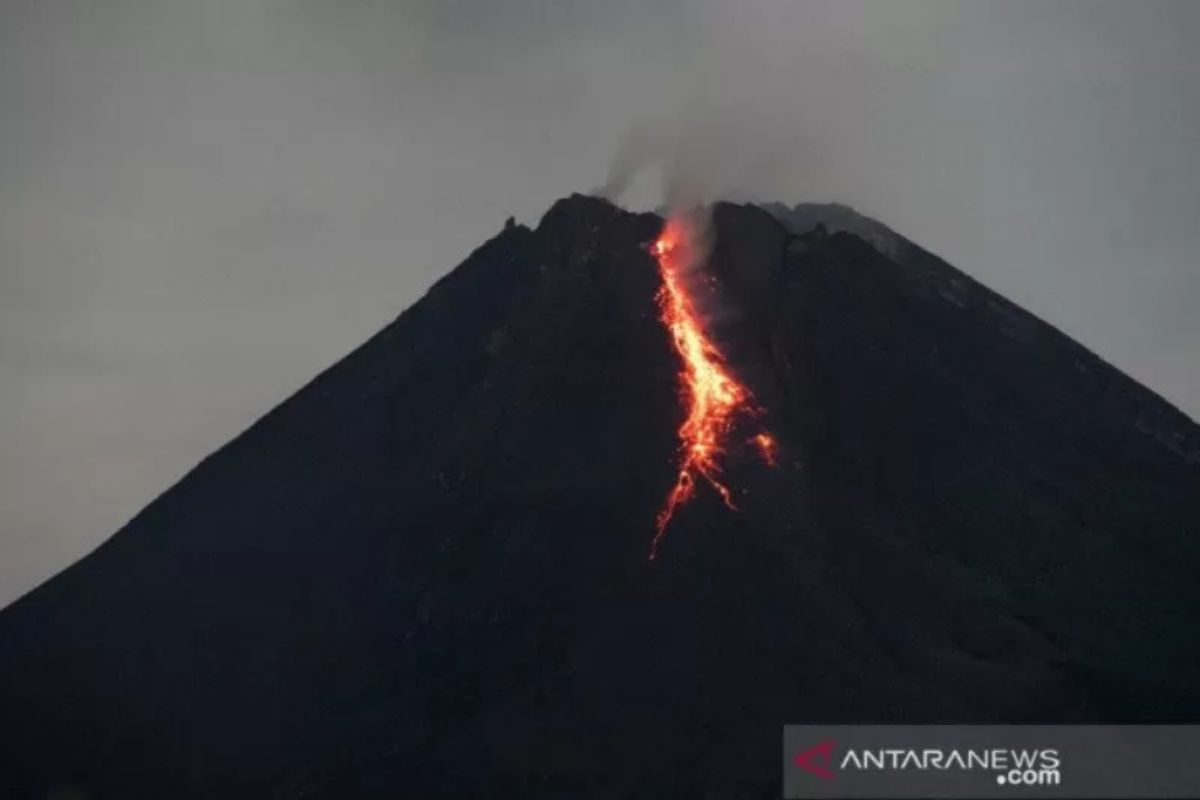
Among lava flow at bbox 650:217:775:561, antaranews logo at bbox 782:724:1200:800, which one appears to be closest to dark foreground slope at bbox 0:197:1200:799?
lava flow at bbox 650:217:775:561

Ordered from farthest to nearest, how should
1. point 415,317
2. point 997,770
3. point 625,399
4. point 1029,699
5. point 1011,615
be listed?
point 415,317
point 625,399
point 1011,615
point 1029,699
point 997,770

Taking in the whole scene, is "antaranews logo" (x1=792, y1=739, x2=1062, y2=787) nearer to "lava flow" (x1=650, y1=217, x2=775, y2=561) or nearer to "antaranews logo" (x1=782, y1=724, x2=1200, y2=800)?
"antaranews logo" (x1=782, y1=724, x2=1200, y2=800)

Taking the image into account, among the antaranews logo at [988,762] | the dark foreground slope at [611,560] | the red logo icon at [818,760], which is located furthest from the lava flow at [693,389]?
the red logo icon at [818,760]

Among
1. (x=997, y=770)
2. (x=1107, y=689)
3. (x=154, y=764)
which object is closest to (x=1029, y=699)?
(x=1107, y=689)

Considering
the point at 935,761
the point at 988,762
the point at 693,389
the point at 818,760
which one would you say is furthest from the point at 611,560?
the point at 988,762

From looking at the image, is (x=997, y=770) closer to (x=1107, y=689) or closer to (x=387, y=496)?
(x=1107, y=689)

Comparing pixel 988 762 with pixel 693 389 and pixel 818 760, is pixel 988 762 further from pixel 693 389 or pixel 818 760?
pixel 693 389

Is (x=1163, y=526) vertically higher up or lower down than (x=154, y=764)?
higher up

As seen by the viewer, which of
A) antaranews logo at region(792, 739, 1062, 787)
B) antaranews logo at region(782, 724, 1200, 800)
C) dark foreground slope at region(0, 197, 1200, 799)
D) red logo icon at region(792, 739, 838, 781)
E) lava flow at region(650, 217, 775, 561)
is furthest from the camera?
lava flow at region(650, 217, 775, 561)
